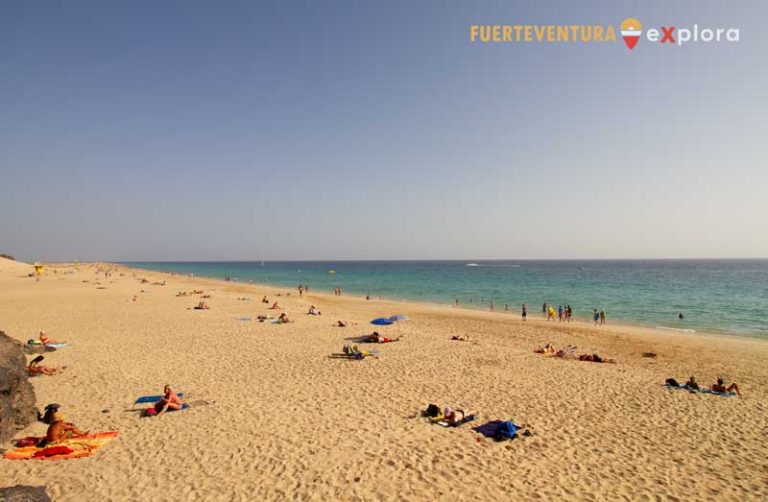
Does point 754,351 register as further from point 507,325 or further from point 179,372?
point 179,372

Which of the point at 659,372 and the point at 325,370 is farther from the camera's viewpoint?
the point at 659,372

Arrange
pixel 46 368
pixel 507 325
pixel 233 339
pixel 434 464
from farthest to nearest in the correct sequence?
pixel 507 325 < pixel 233 339 < pixel 46 368 < pixel 434 464

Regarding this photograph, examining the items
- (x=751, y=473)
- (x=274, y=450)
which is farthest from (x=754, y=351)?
(x=274, y=450)

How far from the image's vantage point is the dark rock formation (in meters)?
5.29

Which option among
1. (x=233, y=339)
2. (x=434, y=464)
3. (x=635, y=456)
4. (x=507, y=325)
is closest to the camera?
(x=434, y=464)

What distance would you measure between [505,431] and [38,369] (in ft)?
48.4

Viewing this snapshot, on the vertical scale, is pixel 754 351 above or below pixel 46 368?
below

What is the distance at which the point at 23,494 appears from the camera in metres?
5.51

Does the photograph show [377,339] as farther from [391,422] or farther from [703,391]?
[703,391]

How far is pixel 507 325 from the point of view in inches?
1037

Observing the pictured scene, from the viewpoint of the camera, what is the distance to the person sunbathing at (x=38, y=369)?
40.5 feet

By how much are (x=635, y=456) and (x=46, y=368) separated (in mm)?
17513

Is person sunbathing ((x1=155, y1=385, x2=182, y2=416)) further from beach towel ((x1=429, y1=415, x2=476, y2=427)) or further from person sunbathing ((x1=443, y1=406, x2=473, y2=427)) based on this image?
person sunbathing ((x1=443, y1=406, x2=473, y2=427))

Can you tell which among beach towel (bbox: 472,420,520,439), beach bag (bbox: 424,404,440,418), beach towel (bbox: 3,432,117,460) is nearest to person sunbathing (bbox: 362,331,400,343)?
beach bag (bbox: 424,404,440,418)
